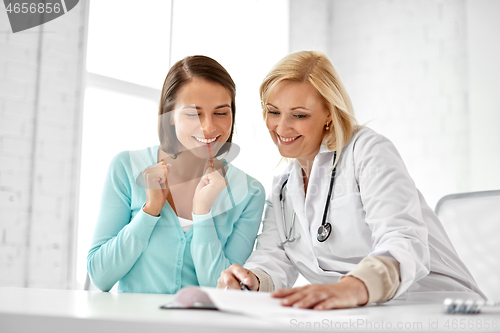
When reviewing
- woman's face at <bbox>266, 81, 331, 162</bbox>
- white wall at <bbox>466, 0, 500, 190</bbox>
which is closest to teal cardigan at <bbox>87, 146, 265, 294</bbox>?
woman's face at <bbox>266, 81, 331, 162</bbox>

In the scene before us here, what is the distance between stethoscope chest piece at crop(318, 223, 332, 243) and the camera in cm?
99

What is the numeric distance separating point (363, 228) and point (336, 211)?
7 centimetres

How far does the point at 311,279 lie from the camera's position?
3.65 ft

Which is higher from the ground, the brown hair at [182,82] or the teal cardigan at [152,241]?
the brown hair at [182,82]

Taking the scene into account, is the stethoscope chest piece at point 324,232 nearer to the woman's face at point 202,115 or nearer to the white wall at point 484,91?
the woman's face at point 202,115

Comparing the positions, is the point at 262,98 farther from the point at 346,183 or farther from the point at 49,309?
the point at 49,309

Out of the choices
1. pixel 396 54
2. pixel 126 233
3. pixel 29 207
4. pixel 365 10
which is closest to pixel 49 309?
pixel 126 233

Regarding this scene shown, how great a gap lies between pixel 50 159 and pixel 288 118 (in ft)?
4.53

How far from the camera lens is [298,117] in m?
1.14

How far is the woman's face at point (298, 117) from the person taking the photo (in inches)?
44.3

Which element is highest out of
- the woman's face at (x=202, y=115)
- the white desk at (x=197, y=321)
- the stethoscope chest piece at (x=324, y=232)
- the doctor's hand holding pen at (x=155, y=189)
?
the woman's face at (x=202, y=115)

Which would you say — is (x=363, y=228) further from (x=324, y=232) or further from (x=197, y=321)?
(x=197, y=321)

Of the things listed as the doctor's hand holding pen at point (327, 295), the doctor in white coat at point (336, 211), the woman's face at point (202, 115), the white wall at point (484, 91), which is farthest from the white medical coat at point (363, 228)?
the white wall at point (484, 91)

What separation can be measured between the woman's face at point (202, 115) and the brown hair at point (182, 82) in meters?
0.02
